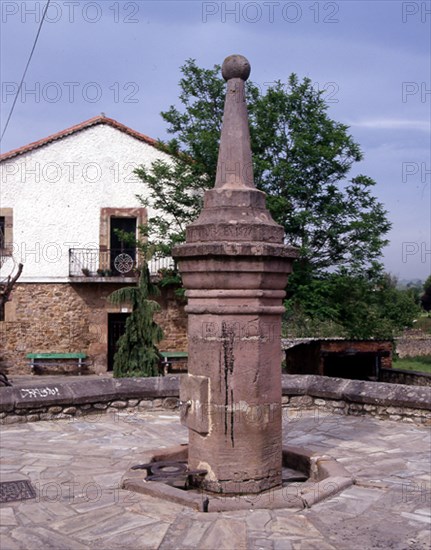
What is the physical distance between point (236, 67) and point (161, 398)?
5.25 meters

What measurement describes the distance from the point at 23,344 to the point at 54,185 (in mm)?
5367

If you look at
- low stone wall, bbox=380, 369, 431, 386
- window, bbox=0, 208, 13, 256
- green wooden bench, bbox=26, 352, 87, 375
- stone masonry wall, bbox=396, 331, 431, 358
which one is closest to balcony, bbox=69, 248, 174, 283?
window, bbox=0, 208, 13, 256

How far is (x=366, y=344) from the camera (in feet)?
47.5

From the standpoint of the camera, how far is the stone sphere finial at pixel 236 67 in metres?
5.14

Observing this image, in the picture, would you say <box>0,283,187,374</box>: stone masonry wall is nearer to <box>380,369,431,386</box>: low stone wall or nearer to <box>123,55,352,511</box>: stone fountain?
<box>380,369,431,386</box>: low stone wall

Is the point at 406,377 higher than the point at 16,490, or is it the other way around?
the point at 16,490

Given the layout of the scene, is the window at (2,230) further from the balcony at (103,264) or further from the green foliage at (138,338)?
the green foliage at (138,338)

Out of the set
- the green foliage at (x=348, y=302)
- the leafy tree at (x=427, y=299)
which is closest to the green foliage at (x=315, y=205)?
the green foliage at (x=348, y=302)

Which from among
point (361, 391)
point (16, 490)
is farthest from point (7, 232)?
point (16, 490)

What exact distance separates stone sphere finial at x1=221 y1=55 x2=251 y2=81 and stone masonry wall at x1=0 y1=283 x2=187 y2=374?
15202mm

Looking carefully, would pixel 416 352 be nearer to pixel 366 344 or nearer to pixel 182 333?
pixel 182 333

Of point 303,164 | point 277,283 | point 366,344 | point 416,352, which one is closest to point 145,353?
point 366,344

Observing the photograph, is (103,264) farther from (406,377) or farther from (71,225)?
(406,377)

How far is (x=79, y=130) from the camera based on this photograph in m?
20.0
